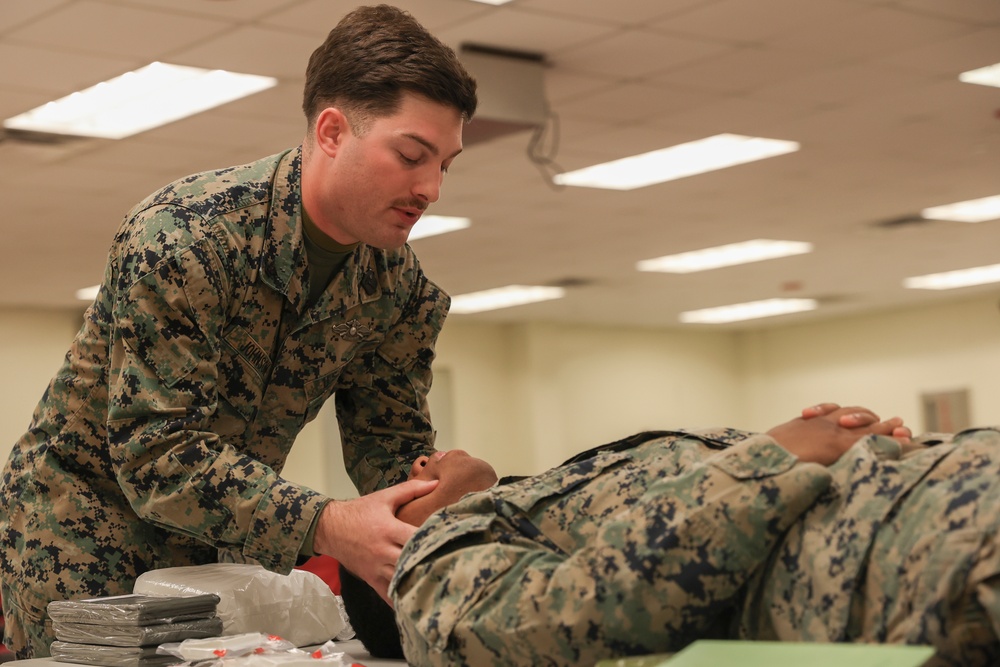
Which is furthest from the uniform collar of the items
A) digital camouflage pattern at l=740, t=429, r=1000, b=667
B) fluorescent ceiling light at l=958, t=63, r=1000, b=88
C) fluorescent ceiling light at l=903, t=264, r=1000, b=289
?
fluorescent ceiling light at l=903, t=264, r=1000, b=289

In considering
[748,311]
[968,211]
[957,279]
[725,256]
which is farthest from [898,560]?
[748,311]

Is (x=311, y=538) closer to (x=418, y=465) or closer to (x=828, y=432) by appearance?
(x=418, y=465)

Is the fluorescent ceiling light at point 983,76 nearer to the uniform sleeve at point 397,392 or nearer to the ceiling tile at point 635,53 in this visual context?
the ceiling tile at point 635,53

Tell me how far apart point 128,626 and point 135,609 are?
0.09 feet

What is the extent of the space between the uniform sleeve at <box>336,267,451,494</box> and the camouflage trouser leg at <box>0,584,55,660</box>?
0.60 metres

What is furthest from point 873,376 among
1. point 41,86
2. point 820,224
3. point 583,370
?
point 41,86

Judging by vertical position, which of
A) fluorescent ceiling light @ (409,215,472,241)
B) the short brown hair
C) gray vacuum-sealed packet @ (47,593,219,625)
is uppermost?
fluorescent ceiling light @ (409,215,472,241)

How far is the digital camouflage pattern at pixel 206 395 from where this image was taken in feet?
6.04

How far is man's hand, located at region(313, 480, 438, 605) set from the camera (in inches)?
68.4

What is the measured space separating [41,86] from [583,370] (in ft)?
32.6

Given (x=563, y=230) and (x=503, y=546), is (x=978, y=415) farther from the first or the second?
(x=503, y=546)

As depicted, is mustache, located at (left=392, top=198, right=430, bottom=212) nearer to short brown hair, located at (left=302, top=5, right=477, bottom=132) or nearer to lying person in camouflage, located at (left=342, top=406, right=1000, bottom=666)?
short brown hair, located at (left=302, top=5, right=477, bottom=132)

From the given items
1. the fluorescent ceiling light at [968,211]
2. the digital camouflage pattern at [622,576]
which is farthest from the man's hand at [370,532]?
the fluorescent ceiling light at [968,211]

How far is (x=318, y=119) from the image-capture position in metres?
2.00
